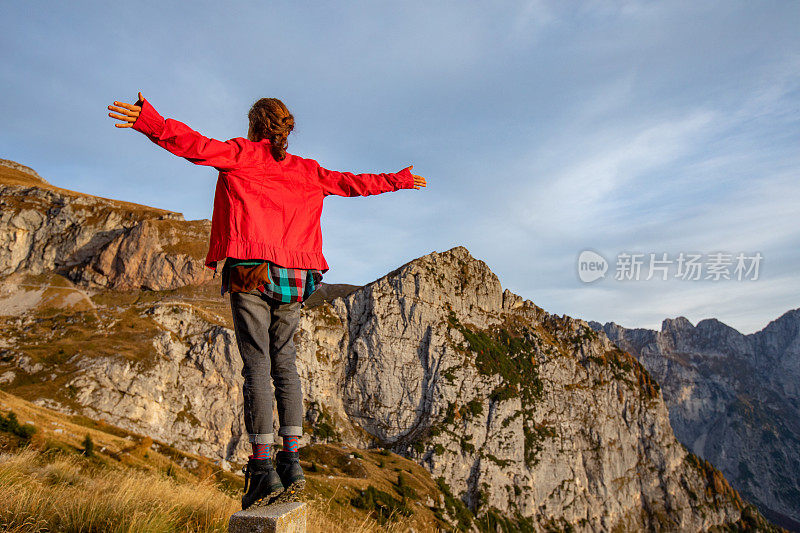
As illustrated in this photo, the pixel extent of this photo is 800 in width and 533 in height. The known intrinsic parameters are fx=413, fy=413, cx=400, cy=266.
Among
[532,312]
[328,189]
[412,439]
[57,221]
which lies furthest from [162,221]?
[328,189]

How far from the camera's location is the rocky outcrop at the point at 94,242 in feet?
305

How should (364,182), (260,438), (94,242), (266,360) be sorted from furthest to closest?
(94,242) → (364,182) → (266,360) → (260,438)

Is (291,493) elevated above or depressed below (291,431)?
below

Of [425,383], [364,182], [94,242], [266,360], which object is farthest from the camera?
[94,242]

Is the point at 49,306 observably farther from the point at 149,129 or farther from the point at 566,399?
the point at 566,399

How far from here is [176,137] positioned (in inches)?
133

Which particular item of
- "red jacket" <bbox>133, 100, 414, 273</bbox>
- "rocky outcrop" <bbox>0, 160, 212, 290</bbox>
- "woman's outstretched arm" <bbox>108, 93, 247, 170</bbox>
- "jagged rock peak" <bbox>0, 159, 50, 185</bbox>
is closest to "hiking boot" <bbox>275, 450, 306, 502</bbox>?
"red jacket" <bbox>133, 100, 414, 273</bbox>

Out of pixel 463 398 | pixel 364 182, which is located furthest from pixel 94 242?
pixel 364 182

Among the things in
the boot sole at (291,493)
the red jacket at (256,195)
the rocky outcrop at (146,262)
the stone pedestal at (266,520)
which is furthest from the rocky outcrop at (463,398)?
the stone pedestal at (266,520)

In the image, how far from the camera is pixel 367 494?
1883cm

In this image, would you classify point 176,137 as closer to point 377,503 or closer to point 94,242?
point 377,503

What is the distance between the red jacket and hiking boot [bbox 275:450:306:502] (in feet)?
6.12

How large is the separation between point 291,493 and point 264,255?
2158mm

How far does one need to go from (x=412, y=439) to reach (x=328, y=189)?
84846 millimetres
